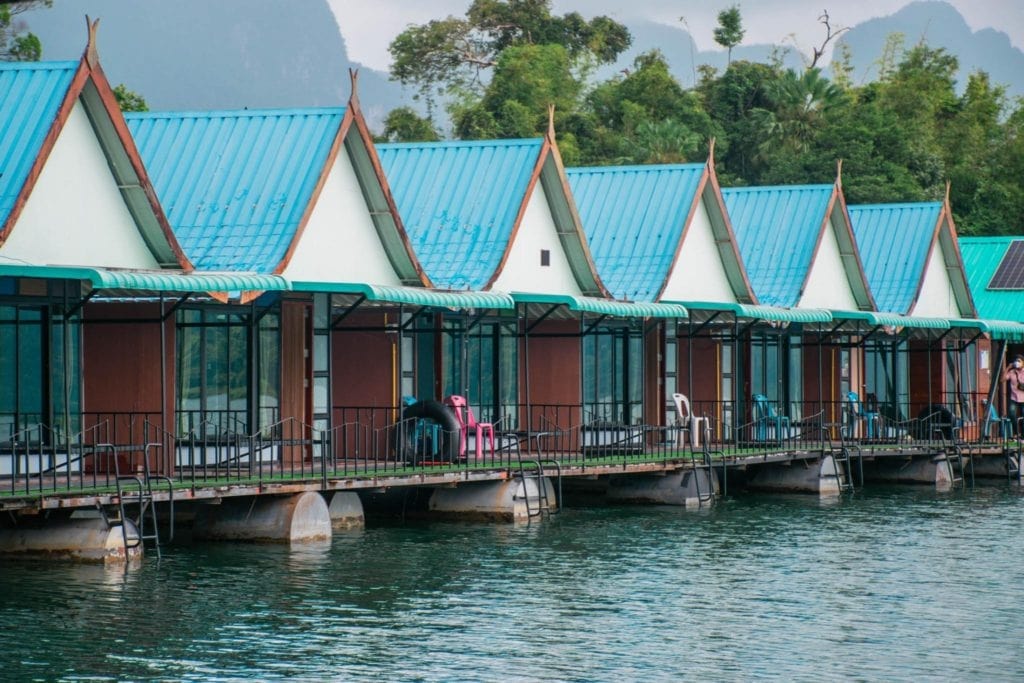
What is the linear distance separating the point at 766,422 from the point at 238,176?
12285mm

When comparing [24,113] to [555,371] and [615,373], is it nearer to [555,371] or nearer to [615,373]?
[555,371]

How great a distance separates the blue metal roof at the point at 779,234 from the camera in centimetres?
3903

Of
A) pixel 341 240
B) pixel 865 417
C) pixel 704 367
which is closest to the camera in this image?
pixel 341 240

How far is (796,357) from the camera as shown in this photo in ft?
135

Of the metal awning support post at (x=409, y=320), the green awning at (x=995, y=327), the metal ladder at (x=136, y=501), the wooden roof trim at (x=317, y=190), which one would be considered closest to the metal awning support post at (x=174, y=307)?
the metal ladder at (x=136, y=501)

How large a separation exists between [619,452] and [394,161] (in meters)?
6.36

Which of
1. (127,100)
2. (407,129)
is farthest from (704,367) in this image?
(407,129)

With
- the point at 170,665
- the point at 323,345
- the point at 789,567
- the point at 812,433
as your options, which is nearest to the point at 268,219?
the point at 323,345

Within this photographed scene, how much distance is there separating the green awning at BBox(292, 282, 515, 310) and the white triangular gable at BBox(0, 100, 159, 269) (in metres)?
Result: 2.25

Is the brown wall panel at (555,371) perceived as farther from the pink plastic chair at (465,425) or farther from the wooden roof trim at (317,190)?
the wooden roof trim at (317,190)

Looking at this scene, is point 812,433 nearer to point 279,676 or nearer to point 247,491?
point 247,491

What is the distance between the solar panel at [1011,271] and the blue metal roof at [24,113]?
3078 cm

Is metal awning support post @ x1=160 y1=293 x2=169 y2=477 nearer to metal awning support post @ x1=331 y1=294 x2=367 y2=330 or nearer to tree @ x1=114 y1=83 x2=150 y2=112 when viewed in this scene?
metal awning support post @ x1=331 y1=294 x2=367 y2=330

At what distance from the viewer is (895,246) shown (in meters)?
43.7
